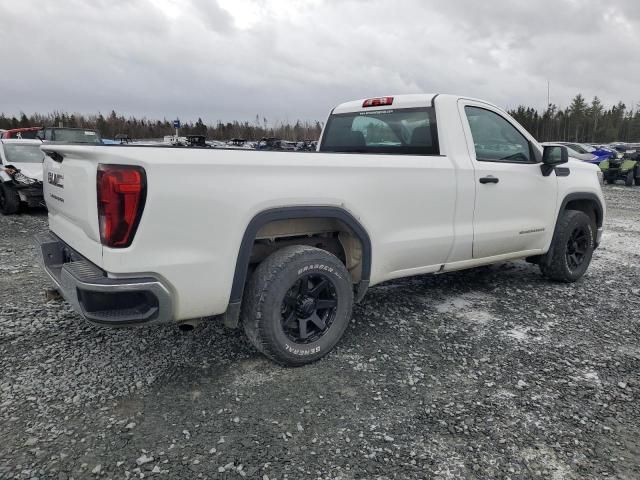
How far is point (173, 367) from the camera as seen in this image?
313 cm

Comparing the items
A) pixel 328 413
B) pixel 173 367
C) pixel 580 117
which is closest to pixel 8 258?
pixel 173 367

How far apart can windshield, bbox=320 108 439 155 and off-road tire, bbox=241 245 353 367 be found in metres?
1.44

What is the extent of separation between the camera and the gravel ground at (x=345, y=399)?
2252mm

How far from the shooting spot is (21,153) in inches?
401

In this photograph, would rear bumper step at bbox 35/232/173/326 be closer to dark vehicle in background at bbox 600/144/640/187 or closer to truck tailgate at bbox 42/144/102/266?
truck tailgate at bbox 42/144/102/266

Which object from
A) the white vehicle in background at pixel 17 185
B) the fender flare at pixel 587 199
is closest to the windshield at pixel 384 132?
the fender flare at pixel 587 199

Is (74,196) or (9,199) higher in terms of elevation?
(74,196)

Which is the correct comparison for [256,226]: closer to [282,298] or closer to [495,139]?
[282,298]

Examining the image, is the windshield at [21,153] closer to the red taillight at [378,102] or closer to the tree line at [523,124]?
the red taillight at [378,102]

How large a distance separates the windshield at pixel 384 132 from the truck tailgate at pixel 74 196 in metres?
2.49

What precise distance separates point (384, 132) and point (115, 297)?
9.09 ft

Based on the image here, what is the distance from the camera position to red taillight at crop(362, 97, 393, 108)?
14.1 feet

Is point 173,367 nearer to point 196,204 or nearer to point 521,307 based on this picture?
point 196,204

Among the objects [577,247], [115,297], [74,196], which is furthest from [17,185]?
[577,247]
